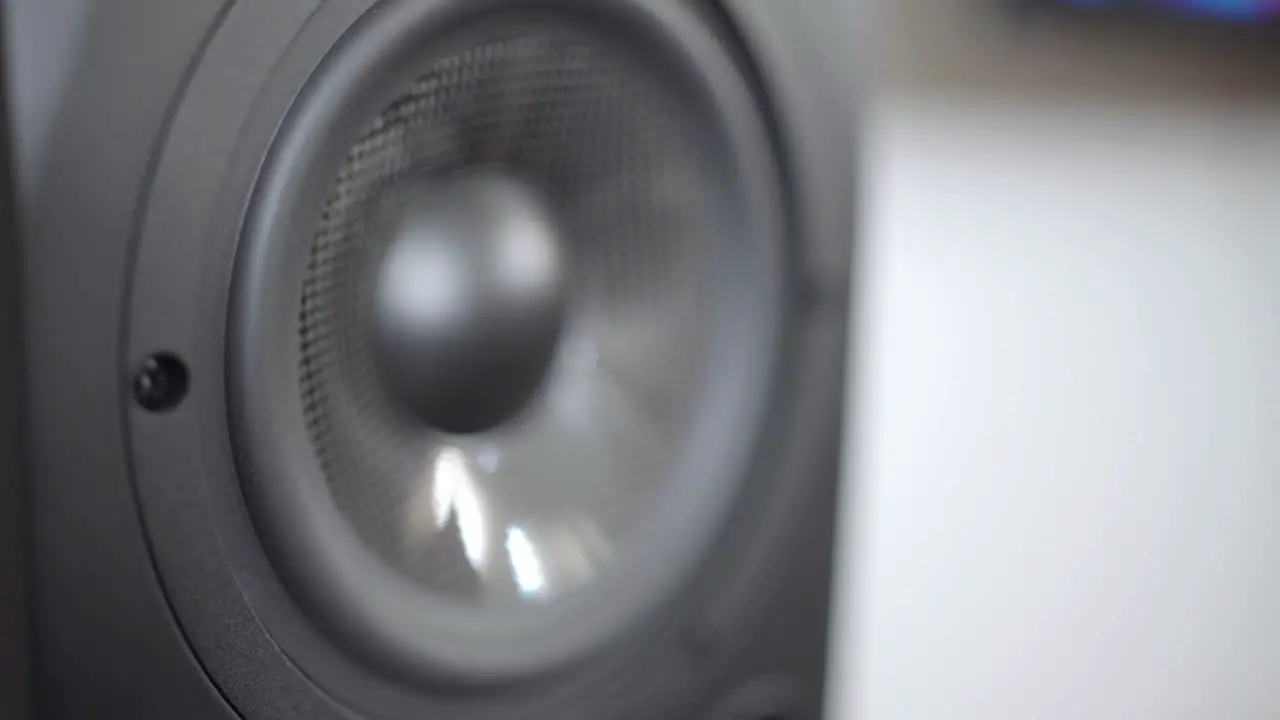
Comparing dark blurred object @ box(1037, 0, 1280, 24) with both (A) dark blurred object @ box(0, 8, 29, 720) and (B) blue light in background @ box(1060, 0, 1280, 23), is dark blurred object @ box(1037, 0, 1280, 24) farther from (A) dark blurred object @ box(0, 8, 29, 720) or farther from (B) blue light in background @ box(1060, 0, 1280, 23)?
(A) dark blurred object @ box(0, 8, 29, 720)

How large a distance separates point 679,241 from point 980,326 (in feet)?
1.36

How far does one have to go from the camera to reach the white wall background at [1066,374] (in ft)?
2.42

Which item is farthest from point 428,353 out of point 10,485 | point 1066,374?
point 1066,374

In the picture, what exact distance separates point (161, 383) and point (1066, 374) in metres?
0.68

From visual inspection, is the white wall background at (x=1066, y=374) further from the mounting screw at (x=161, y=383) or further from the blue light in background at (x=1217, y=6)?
the mounting screw at (x=161, y=383)

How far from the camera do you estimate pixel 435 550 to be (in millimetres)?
386

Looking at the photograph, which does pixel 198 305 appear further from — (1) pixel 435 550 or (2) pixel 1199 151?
(2) pixel 1199 151

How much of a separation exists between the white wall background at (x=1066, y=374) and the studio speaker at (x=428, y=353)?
→ 30cm

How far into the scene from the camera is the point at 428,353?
38 centimetres

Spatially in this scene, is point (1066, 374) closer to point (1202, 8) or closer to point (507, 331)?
point (1202, 8)

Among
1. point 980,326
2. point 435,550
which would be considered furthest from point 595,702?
point 980,326

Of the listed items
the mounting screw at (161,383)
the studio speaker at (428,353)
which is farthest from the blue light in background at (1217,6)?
the mounting screw at (161,383)

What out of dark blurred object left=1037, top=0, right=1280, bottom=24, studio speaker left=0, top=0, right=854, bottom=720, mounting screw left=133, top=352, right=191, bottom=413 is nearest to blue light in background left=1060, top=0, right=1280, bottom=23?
dark blurred object left=1037, top=0, right=1280, bottom=24

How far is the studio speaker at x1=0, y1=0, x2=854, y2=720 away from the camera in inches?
12.3
